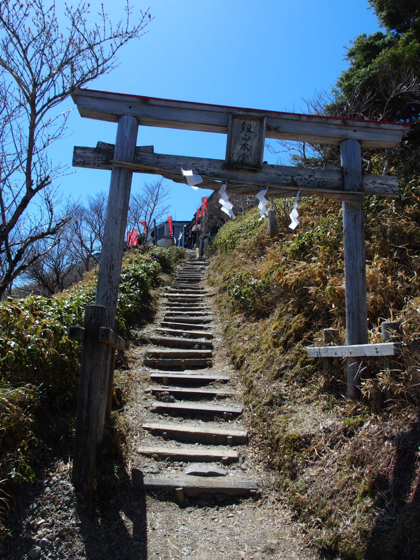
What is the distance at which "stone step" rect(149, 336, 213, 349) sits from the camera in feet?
24.1

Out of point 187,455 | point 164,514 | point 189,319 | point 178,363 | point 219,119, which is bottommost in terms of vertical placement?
point 164,514

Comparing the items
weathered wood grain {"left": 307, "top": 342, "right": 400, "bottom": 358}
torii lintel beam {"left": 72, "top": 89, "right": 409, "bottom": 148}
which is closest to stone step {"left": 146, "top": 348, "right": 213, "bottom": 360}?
weathered wood grain {"left": 307, "top": 342, "right": 400, "bottom": 358}

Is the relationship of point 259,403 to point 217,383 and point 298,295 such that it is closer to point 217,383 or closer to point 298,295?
point 217,383

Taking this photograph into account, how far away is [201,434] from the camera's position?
4.67 meters

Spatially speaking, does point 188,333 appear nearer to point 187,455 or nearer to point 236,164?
point 187,455

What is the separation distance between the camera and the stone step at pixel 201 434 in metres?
4.62

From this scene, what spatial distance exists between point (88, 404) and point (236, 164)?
2.68m

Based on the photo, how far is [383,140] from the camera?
4.34 meters

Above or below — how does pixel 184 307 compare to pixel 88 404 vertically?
above

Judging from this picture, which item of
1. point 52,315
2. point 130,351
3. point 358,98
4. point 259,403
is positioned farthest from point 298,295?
point 358,98

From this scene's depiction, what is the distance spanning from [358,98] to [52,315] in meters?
8.14

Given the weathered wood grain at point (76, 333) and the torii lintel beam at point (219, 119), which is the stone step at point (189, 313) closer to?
the torii lintel beam at point (219, 119)

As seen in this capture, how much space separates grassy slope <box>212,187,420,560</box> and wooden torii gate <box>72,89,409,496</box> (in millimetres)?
513

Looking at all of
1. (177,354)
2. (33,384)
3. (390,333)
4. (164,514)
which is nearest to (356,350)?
(390,333)
